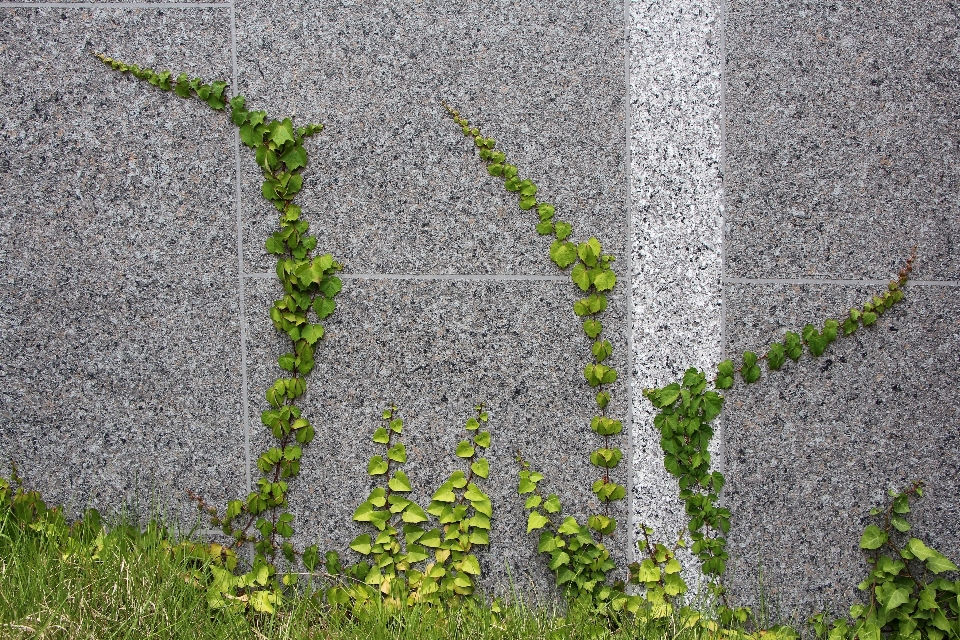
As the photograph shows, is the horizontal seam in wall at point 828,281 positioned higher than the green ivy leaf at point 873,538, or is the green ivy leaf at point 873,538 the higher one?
the horizontal seam in wall at point 828,281

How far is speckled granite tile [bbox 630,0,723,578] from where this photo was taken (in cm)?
224

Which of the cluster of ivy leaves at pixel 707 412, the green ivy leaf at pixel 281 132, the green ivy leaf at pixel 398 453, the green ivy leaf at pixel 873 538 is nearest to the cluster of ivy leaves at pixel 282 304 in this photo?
the green ivy leaf at pixel 281 132

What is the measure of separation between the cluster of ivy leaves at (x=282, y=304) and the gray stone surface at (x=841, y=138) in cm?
146

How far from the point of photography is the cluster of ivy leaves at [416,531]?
2.26m

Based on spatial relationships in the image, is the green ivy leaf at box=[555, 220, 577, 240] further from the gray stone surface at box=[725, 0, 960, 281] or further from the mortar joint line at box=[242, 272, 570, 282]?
the gray stone surface at box=[725, 0, 960, 281]

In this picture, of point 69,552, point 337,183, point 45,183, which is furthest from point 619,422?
point 45,183

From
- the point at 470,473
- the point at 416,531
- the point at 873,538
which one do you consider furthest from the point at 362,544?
the point at 873,538

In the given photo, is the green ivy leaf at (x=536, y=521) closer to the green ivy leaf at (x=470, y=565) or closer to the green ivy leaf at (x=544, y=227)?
the green ivy leaf at (x=470, y=565)

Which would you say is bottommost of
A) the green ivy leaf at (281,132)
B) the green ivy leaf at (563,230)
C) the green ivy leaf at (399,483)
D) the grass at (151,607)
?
the grass at (151,607)

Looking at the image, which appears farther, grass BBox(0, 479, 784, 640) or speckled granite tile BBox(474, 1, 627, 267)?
speckled granite tile BBox(474, 1, 627, 267)

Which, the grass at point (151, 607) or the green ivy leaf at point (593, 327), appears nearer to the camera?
the grass at point (151, 607)

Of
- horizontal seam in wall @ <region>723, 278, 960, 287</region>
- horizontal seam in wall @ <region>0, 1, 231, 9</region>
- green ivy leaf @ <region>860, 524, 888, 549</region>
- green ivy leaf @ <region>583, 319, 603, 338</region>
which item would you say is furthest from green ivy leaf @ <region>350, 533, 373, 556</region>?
horizontal seam in wall @ <region>0, 1, 231, 9</region>

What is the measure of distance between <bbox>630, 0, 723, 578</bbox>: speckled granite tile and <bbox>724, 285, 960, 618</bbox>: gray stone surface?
0.16m

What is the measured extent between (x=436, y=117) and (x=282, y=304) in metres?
0.84
